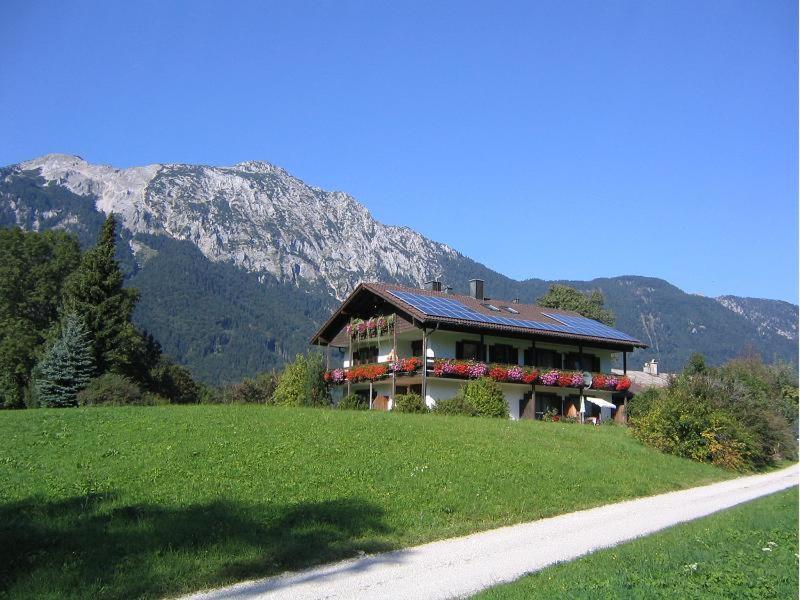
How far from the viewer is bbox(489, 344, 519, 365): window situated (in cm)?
3944

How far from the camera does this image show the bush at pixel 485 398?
28.9m

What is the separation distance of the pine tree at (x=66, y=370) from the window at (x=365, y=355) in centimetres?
1606

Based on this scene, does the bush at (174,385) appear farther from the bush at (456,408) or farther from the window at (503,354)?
the bush at (456,408)

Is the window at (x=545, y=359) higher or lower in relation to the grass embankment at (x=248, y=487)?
higher

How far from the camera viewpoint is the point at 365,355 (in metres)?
44.9

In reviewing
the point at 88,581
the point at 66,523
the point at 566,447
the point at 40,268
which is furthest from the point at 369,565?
the point at 40,268

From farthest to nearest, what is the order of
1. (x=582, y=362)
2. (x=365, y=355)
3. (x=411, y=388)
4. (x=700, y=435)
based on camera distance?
1. (x=365, y=355)
2. (x=582, y=362)
3. (x=411, y=388)
4. (x=700, y=435)

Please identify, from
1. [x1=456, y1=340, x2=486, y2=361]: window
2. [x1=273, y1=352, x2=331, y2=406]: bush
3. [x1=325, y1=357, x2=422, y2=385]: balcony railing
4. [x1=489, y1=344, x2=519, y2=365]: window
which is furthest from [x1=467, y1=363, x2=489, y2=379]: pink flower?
[x1=273, y1=352, x2=331, y2=406]: bush

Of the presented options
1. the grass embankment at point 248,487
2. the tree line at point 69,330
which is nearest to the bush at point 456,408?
the grass embankment at point 248,487

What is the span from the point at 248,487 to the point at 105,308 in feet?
107

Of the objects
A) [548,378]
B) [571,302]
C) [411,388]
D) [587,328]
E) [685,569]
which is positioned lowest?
[685,569]

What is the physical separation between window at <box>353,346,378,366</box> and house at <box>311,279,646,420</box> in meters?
0.06

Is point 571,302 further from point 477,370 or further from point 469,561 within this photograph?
point 469,561

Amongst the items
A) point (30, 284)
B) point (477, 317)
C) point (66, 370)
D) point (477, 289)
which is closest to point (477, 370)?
point (477, 317)
